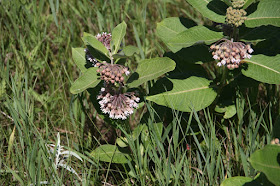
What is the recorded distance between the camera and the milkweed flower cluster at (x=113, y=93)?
2.19 meters

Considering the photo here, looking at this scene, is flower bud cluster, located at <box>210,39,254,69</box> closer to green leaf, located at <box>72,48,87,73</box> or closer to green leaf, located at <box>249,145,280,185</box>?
green leaf, located at <box>249,145,280,185</box>

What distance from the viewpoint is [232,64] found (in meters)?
2.29

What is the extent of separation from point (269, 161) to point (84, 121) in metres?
1.69

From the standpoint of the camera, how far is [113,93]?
7.89 feet

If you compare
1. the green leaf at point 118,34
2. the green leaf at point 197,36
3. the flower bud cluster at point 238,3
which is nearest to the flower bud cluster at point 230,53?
the green leaf at point 197,36

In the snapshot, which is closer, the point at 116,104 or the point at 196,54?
the point at 116,104

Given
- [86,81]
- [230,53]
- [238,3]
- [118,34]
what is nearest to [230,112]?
[230,53]

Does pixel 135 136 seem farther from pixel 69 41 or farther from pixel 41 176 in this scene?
pixel 69 41

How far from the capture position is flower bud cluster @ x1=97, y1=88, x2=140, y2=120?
2.31 m

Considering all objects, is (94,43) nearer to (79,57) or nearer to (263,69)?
(79,57)

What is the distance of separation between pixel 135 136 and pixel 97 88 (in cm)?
42

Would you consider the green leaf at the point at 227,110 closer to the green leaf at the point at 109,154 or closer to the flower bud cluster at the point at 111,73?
the green leaf at the point at 109,154

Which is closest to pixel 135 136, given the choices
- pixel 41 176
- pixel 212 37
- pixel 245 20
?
pixel 41 176

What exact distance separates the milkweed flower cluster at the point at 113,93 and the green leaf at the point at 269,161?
0.87 metres
